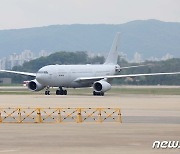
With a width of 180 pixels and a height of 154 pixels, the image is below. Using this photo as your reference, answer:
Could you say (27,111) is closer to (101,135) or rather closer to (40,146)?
(101,135)

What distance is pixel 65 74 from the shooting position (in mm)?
97062

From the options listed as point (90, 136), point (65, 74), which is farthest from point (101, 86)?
point (90, 136)

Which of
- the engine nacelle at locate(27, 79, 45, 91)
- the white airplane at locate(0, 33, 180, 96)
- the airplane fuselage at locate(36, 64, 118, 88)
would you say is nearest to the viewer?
the white airplane at locate(0, 33, 180, 96)

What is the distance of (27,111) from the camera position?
Result: 56.0 m

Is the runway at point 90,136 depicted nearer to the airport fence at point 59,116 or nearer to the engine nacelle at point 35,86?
the airport fence at point 59,116

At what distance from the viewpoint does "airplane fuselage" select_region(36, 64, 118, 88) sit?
95.1 metres

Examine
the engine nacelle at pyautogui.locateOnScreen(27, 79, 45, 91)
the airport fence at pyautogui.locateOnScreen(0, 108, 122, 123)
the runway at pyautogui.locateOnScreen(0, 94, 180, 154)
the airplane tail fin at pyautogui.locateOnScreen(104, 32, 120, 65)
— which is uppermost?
the airplane tail fin at pyautogui.locateOnScreen(104, 32, 120, 65)

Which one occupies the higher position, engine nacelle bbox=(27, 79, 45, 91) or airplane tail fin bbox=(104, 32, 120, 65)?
airplane tail fin bbox=(104, 32, 120, 65)

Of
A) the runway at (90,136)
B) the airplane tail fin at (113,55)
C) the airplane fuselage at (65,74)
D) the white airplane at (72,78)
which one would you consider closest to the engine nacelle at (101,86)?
the white airplane at (72,78)

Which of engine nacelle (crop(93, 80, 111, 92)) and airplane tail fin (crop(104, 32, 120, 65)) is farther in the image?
airplane tail fin (crop(104, 32, 120, 65))

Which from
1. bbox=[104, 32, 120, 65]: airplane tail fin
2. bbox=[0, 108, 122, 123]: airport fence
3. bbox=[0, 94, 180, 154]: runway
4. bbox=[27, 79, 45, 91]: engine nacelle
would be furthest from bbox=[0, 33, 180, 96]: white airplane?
bbox=[0, 94, 180, 154]: runway

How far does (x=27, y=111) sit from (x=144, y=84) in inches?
3406

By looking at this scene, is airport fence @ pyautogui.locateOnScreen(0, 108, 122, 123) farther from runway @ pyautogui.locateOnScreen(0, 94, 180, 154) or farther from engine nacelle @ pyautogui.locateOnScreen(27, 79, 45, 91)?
engine nacelle @ pyautogui.locateOnScreen(27, 79, 45, 91)

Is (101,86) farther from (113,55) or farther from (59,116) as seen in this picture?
(59,116)
